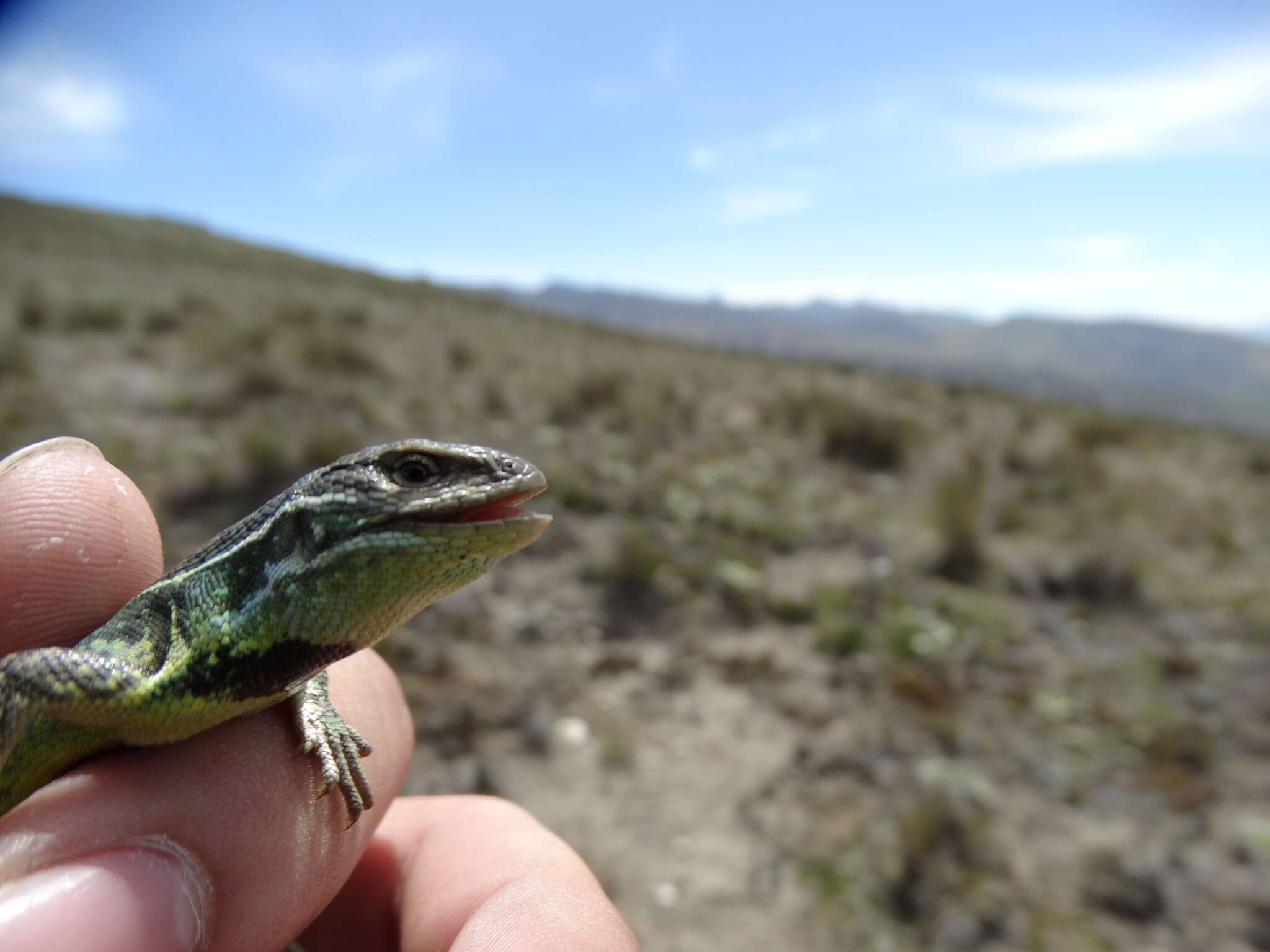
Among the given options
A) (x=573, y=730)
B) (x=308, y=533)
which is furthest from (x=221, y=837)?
(x=573, y=730)

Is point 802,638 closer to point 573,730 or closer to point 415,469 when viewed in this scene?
point 573,730

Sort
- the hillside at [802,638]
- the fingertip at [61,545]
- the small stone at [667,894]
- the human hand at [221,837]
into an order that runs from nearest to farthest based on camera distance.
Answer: the human hand at [221,837] < the fingertip at [61,545] < the small stone at [667,894] < the hillside at [802,638]

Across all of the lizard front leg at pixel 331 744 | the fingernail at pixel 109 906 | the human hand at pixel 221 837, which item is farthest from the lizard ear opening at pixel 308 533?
the fingernail at pixel 109 906

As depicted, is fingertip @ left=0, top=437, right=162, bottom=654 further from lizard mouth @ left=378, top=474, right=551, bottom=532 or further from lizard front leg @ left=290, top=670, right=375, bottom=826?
lizard mouth @ left=378, top=474, right=551, bottom=532

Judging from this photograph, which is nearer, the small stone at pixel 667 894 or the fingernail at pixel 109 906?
the fingernail at pixel 109 906

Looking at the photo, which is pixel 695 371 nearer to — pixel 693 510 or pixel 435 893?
pixel 693 510

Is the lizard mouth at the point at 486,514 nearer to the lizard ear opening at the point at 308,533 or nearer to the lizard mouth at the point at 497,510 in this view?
the lizard mouth at the point at 497,510
